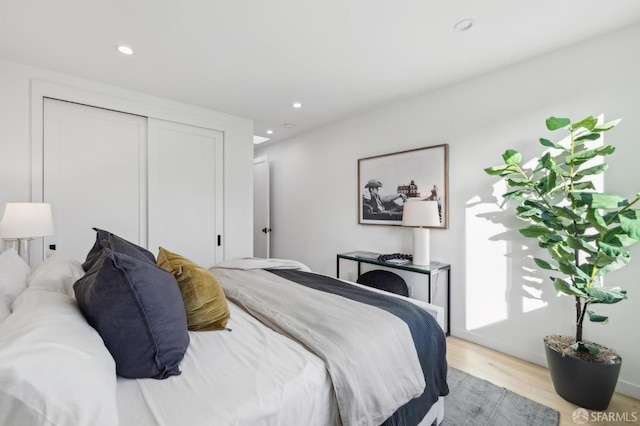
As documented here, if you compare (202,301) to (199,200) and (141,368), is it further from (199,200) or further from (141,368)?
(199,200)

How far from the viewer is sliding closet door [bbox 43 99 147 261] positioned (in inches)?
102

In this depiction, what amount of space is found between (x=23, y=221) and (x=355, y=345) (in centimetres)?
242

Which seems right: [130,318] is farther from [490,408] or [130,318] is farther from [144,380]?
[490,408]

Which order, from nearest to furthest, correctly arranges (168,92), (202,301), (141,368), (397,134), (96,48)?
1. (141,368)
2. (202,301)
3. (96,48)
4. (168,92)
5. (397,134)

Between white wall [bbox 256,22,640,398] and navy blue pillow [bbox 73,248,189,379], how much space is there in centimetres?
258

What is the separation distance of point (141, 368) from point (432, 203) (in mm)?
2497

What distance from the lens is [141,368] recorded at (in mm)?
944

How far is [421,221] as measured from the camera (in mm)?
2721

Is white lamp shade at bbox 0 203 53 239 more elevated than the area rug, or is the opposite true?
white lamp shade at bbox 0 203 53 239

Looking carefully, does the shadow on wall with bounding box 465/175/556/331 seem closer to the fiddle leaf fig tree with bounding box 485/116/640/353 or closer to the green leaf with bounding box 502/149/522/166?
the fiddle leaf fig tree with bounding box 485/116/640/353

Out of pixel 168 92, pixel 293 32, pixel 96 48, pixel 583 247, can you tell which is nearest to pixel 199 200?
pixel 168 92

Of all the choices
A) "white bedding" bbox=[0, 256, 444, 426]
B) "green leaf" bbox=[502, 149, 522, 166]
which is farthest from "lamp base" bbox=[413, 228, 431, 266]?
"white bedding" bbox=[0, 256, 444, 426]

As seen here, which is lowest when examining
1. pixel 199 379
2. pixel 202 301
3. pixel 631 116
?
pixel 199 379

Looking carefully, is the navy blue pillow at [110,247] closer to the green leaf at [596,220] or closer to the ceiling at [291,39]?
the ceiling at [291,39]
